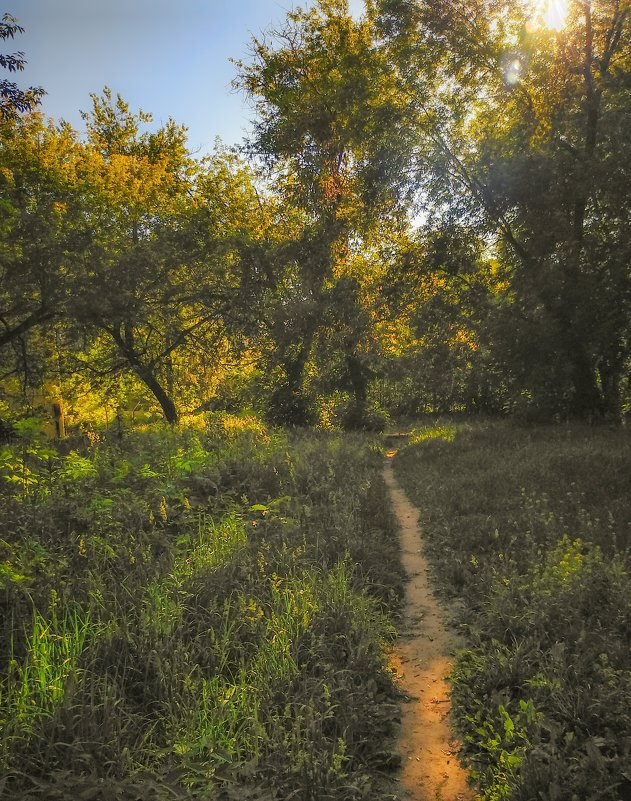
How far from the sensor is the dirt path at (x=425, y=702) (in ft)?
11.8

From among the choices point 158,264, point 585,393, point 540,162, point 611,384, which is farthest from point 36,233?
point 611,384

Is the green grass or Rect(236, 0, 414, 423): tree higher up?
Rect(236, 0, 414, 423): tree

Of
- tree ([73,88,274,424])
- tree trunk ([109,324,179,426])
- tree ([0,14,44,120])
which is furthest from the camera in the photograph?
tree trunk ([109,324,179,426])

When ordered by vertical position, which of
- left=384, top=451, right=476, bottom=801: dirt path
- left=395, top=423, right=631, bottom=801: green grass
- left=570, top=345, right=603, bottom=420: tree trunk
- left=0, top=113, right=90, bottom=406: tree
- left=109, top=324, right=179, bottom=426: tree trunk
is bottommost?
left=384, top=451, right=476, bottom=801: dirt path

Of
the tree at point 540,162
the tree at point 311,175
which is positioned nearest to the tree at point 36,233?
the tree at point 311,175

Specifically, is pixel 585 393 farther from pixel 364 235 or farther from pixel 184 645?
pixel 184 645

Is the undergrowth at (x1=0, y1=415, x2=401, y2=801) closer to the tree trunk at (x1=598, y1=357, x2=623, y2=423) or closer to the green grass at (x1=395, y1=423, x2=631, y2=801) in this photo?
the green grass at (x1=395, y1=423, x2=631, y2=801)

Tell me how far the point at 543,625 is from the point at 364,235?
2113cm

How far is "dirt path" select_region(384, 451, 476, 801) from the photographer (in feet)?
11.8

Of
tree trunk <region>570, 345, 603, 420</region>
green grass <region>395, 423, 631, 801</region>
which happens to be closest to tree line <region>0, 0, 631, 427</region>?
tree trunk <region>570, 345, 603, 420</region>

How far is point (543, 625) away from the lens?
497cm

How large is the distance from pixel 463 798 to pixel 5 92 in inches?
599

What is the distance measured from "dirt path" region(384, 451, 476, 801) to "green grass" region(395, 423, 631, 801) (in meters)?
0.15

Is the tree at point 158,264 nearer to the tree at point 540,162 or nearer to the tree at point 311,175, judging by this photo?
the tree at point 311,175
